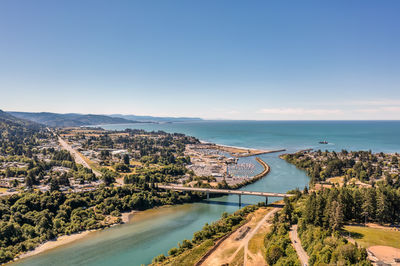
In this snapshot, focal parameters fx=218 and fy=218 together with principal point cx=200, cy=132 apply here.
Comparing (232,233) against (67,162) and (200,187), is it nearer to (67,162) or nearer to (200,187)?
(200,187)

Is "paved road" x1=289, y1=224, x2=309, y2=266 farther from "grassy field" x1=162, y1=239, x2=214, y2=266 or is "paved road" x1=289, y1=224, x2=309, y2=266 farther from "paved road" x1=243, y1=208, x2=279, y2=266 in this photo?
"grassy field" x1=162, y1=239, x2=214, y2=266

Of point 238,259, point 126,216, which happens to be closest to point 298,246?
point 238,259

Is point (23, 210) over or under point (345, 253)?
under

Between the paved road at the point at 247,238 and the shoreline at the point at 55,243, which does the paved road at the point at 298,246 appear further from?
the shoreline at the point at 55,243

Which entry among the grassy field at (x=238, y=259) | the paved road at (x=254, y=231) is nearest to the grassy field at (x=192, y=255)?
the grassy field at (x=238, y=259)

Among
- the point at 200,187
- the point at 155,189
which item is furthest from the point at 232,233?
the point at 155,189
